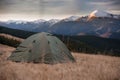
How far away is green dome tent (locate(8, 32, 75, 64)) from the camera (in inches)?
247

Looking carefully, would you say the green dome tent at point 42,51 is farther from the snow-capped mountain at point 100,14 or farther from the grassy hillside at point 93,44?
the snow-capped mountain at point 100,14

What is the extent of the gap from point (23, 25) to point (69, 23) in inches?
53.5

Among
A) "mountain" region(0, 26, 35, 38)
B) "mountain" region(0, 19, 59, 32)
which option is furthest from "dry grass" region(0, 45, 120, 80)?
"mountain" region(0, 26, 35, 38)

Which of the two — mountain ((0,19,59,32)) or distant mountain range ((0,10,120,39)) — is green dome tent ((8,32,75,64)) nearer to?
distant mountain range ((0,10,120,39))

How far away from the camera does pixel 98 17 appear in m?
6.60

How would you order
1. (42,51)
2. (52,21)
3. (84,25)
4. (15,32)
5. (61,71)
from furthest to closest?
(15,32), (52,21), (84,25), (42,51), (61,71)

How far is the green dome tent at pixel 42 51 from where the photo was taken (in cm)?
626

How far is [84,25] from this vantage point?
6.84 meters

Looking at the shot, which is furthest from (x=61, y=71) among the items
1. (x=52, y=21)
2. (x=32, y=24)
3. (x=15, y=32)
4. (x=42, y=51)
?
(x=15, y=32)

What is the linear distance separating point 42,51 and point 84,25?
4.00 feet

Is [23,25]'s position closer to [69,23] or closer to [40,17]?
[40,17]

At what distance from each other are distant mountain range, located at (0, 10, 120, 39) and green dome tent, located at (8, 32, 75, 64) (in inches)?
23.4

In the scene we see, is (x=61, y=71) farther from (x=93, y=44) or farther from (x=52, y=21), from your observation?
(x=52, y=21)

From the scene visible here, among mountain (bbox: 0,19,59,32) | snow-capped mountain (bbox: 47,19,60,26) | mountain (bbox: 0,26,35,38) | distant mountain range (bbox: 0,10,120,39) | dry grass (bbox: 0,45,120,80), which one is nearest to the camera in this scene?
dry grass (bbox: 0,45,120,80)
